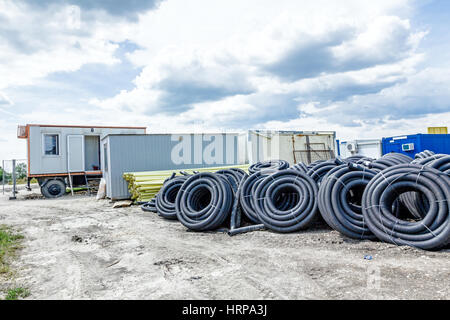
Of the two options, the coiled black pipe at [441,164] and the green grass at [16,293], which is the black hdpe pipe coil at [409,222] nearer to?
the coiled black pipe at [441,164]

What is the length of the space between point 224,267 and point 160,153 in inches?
444

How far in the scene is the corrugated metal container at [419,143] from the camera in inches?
612

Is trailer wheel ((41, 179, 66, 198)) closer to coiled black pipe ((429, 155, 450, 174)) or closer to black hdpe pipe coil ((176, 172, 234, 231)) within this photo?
black hdpe pipe coil ((176, 172, 234, 231))

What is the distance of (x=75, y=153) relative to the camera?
57.8 feet

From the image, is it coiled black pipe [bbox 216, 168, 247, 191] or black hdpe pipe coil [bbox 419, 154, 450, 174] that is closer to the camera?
black hdpe pipe coil [bbox 419, 154, 450, 174]

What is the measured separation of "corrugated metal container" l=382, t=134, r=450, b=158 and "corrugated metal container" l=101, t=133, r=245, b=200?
822cm

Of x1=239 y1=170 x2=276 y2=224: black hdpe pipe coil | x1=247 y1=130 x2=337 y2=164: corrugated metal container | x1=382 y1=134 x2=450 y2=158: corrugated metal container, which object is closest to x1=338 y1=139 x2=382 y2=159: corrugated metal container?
x1=382 y1=134 x2=450 y2=158: corrugated metal container

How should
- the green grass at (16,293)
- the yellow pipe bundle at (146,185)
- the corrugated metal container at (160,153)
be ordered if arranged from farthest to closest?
the corrugated metal container at (160,153)
the yellow pipe bundle at (146,185)
the green grass at (16,293)

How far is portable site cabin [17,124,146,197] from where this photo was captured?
16.8m

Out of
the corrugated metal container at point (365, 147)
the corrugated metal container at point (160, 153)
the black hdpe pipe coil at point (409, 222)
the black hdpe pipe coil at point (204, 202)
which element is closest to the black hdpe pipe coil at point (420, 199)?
the black hdpe pipe coil at point (409, 222)

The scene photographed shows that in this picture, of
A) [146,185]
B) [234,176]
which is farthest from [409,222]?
[146,185]

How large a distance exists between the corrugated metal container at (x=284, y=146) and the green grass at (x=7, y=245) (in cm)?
1082

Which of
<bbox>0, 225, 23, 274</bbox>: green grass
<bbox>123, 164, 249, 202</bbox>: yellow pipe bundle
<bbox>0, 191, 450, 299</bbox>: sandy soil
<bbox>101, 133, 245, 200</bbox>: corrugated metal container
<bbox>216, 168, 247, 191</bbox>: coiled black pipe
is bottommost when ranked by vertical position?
<bbox>0, 225, 23, 274</bbox>: green grass
